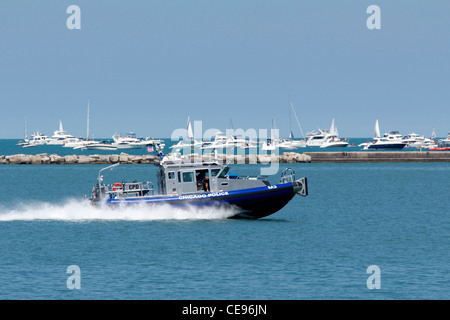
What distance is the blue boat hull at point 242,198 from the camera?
36219mm

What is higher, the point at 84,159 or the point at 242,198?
the point at 84,159

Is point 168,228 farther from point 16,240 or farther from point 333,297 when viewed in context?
point 333,297

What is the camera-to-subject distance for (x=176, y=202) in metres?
36.4

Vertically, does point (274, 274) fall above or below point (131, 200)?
below

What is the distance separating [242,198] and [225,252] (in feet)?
22.0

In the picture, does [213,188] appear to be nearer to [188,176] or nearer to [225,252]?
[188,176]

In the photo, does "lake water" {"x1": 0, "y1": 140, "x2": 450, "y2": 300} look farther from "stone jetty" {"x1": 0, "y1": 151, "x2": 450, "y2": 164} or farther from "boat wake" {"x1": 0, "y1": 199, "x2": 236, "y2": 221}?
"stone jetty" {"x1": 0, "y1": 151, "x2": 450, "y2": 164}

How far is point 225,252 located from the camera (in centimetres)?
3025

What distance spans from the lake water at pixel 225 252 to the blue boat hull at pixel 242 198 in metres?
0.70

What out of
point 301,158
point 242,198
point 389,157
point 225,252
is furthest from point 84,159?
point 225,252

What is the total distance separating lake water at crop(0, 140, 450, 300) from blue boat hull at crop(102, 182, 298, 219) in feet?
2.30

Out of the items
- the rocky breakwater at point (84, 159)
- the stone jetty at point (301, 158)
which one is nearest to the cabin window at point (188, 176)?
the stone jetty at point (301, 158)
